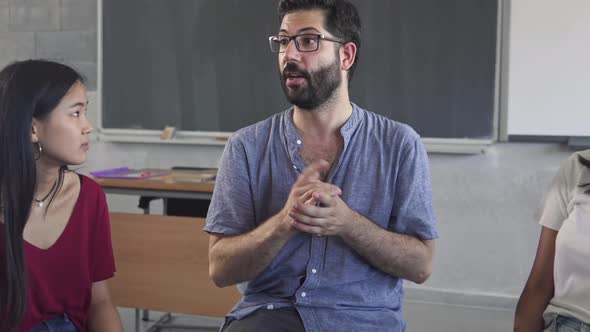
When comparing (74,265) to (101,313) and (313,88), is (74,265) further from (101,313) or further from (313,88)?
(313,88)

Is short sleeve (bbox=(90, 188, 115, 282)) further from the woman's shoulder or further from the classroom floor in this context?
the classroom floor

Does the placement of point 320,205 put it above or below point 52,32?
below

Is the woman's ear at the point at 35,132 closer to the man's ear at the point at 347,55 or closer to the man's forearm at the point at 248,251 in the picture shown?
the man's forearm at the point at 248,251

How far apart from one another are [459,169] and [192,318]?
5.67 ft

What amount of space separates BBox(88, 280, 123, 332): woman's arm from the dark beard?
660 millimetres

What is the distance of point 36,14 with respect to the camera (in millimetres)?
4234

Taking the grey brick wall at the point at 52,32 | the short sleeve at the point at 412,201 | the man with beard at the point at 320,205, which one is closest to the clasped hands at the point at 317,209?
the man with beard at the point at 320,205

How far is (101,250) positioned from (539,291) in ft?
3.52

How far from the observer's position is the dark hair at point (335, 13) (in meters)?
1.60

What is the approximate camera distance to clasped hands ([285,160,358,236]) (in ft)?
4.36

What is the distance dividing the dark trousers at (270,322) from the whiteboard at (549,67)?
226 centimetres

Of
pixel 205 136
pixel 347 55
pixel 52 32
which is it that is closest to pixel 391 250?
pixel 347 55

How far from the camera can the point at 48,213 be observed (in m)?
1.45

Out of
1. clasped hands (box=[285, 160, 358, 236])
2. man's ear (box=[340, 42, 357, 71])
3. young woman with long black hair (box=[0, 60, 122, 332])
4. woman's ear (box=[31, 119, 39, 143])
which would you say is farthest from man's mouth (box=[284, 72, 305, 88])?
woman's ear (box=[31, 119, 39, 143])
